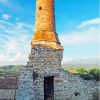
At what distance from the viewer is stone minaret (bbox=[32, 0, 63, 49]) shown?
618 inches

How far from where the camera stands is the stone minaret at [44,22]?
1569 cm

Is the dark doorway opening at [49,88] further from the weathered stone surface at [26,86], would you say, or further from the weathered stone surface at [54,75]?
→ the weathered stone surface at [26,86]

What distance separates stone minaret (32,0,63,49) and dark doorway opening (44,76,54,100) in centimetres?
230

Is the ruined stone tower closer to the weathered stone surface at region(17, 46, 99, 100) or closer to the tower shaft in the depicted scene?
the weathered stone surface at region(17, 46, 99, 100)

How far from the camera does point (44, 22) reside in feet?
51.8

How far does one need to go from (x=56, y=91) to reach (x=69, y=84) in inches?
30.2

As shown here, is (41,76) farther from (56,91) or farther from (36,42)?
(36,42)

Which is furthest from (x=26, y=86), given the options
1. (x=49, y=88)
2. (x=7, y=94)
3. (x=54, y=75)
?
(x=7, y=94)

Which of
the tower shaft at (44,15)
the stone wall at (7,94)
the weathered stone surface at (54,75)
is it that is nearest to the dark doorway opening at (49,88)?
the weathered stone surface at (54,75)

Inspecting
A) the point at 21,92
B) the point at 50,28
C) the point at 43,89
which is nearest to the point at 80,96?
the point at 43,89

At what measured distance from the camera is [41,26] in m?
15.8

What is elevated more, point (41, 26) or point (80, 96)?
point (41, 26)

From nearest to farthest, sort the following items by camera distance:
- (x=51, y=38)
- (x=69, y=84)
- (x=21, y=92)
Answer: (x=21, y=92), (x=69, y=84), (x=51, y=38)

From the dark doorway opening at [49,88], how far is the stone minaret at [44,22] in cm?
230
